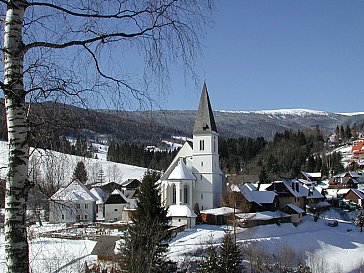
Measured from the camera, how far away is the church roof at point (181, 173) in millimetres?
44656

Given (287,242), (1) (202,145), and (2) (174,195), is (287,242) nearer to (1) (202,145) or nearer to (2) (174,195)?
(2) (174,195)

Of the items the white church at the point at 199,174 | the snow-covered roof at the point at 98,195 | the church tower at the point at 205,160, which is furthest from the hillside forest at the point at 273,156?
the church tower at the point at 205,160

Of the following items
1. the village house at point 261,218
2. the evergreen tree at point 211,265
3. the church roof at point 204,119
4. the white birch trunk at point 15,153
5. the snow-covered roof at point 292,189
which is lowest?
the village house at point 261,218

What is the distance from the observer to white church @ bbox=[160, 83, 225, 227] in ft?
147

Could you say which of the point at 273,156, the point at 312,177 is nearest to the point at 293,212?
the point at 312,177

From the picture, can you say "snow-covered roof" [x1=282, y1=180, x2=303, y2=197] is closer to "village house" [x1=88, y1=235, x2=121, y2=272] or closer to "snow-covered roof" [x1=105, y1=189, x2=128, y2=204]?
"snow-covered roof" [x1=105, y1=189, x2=128, y2=204]

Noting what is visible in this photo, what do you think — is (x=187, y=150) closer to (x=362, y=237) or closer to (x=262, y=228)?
(x=262, y=228)

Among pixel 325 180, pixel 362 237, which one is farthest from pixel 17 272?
pixel 325 180

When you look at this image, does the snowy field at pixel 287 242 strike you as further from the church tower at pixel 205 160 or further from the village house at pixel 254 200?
the church tower at pixel 205 160

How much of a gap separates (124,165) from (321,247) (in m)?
83.0

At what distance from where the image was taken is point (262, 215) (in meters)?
41.0

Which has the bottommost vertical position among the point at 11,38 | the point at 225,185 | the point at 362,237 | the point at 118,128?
the point at 362,237

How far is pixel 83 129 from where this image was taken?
5223 millimetres

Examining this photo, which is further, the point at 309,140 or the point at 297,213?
the point at 309,140
